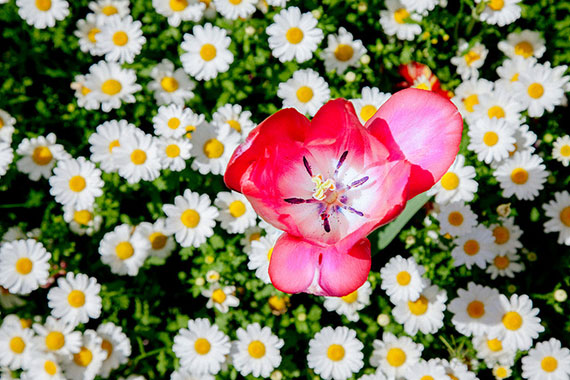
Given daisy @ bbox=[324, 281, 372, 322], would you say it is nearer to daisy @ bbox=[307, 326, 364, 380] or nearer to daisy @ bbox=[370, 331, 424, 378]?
daisy @ bbox=[307, 326, 364, 380]

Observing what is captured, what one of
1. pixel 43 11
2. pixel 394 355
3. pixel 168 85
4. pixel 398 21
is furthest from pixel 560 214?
pixel 43 11

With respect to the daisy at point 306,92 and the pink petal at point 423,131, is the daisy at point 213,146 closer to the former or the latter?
the daisy at point 306,92

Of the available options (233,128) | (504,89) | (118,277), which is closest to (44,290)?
(118,277)

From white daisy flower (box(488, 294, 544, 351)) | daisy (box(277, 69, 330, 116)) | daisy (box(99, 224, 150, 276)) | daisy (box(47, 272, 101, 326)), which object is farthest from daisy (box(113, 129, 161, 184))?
white daisy flower (box(488, 294, 544, 351))

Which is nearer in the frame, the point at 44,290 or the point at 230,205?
the point at 230,205

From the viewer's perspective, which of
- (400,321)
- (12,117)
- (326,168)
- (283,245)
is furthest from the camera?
(12,117)

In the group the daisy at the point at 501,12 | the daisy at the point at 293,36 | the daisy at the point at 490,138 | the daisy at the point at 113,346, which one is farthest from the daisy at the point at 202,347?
the daisy at the point at 501,12

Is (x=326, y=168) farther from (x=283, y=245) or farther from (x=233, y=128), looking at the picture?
(x=233, y=128)
